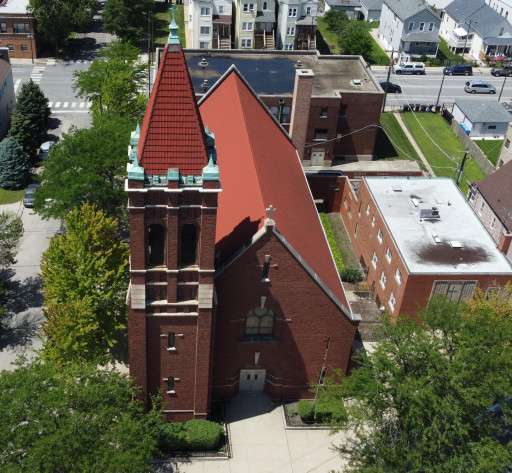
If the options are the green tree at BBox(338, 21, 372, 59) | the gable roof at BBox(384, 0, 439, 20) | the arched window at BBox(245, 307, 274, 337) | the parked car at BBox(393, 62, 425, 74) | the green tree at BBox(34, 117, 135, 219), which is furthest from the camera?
the gable roof at BBox(384, 0, 439, 20)

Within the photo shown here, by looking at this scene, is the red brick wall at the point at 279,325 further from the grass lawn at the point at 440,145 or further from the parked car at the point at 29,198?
the grass lawn at the point at 440,145

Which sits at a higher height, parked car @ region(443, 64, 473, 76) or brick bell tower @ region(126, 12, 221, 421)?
brick bell tower @ region(126, 12, 221, 421)

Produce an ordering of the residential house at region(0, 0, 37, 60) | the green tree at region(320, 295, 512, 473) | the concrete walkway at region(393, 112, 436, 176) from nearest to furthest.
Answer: the green tree at region(320, 295, 512, 473), the concrete walkway at region(393, 112, 436, 176), the residential house at region(0, 0, 37, 60)

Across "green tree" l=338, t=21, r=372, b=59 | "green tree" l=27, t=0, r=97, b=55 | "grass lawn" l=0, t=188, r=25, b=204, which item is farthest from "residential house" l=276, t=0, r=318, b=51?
"grass lawn" l=0, t=188, r=25, b=204

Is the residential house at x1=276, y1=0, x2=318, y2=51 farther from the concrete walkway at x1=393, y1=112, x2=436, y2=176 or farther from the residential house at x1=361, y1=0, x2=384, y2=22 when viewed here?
the residential house at x1=361, y1=0, x2=384, y2=22

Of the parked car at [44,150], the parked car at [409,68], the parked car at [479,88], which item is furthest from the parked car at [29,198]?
the parked car at [479,88]

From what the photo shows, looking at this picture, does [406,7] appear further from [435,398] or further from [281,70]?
[435,398]
